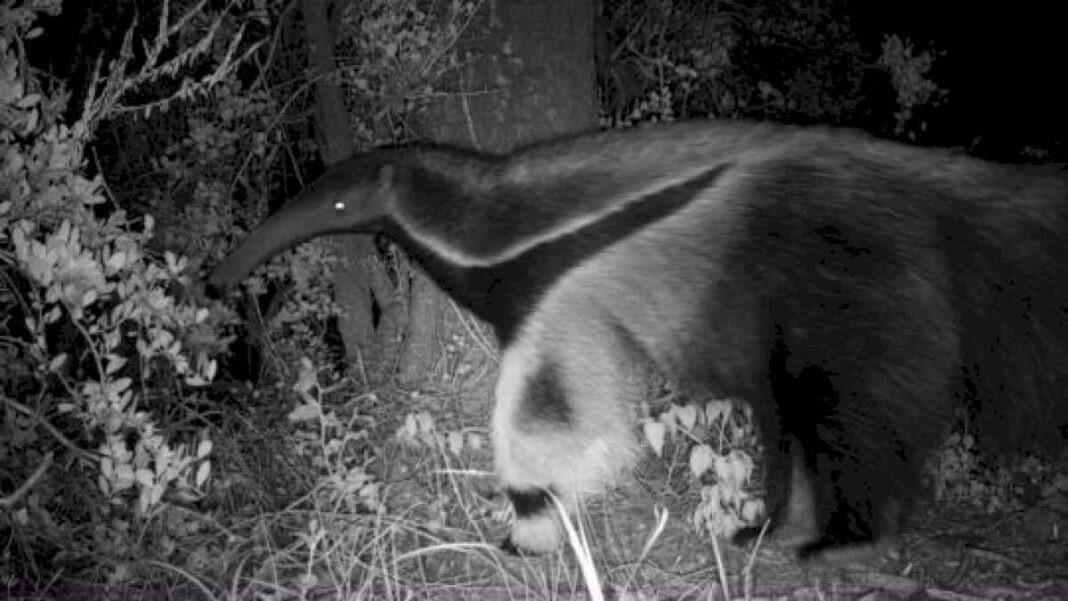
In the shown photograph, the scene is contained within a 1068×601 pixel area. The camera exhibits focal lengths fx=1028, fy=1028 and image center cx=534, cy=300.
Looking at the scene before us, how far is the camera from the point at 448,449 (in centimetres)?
498

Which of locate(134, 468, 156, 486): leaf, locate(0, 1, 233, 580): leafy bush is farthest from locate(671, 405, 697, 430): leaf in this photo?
locate(134, 468, 156, 486): leaf

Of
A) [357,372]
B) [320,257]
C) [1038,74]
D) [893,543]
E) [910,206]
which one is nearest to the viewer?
[910,206]

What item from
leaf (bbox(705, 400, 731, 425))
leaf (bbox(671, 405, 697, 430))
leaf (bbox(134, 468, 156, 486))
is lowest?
leaf (bbox(705, 400, 731, 425))

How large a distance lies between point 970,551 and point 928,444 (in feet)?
2.33

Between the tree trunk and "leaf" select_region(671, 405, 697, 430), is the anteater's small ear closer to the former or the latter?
the tree trunk

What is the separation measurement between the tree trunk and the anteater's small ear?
2.86 feet

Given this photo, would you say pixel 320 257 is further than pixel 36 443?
Yes

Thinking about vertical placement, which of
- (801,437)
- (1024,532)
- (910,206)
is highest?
(910,206)

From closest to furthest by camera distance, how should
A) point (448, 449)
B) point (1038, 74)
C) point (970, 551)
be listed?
point (970, 551) < point (448, 449) < point (1038, 74)

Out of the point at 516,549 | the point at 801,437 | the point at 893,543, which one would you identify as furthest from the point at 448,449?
the point at 893,543

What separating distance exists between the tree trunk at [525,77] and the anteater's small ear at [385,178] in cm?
87

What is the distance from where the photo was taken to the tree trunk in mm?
5047

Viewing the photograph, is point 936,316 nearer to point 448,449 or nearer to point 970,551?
point 970,551

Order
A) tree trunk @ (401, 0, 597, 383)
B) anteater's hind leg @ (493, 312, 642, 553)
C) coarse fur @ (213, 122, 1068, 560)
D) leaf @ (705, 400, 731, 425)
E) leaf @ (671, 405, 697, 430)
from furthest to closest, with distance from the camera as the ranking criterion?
tree trunk @ (401, 0, 597, 383) < leaf @ (705, 400, 731, 425) < leaf @ (671, 405, 697, 430) < anteater's hind leg @ (493, 312, 642, 553) < coarse fur @ (213, 122, 1068, 560)
